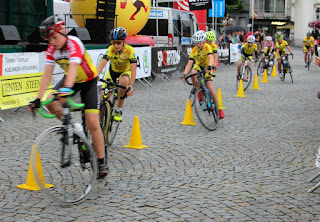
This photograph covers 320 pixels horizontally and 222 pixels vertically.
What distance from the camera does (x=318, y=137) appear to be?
879cm

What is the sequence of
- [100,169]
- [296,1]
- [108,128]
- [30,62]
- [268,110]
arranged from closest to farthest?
[100,169]
[108,128]
[30,62]
[268,110]
[296,1]

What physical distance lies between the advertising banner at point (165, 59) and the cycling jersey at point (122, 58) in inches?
408

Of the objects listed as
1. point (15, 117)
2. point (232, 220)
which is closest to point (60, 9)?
point (15, 117)

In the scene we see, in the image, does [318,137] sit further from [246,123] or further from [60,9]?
[60,9]

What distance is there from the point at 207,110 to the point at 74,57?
4949 millimetres

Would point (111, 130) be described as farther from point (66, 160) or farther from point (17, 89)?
point (17, 89)

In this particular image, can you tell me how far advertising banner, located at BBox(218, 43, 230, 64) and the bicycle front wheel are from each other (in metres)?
23.7

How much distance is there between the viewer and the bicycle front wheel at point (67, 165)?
493cm

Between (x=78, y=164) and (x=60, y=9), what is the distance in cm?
1811

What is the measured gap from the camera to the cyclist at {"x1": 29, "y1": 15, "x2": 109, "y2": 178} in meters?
4.88

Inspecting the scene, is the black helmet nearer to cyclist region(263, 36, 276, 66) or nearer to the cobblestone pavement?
the cobblestone pavement

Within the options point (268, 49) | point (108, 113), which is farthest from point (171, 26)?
point (108, 113)

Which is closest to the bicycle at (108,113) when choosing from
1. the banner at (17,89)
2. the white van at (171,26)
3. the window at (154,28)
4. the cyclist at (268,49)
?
the banner at (17,89)

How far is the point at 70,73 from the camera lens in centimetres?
491
